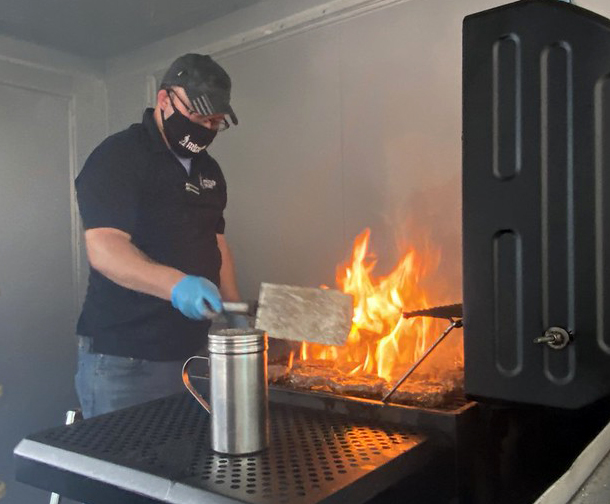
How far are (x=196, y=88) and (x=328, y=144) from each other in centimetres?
57

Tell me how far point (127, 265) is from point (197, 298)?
300 millimetres

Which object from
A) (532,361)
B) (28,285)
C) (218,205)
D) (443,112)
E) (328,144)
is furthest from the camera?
(28,285)

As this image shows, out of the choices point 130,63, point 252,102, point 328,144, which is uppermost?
point 130,63

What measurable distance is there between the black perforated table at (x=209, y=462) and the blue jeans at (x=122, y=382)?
525 millimetres

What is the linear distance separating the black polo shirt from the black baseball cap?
172 millimetres

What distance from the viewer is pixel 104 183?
65.7 inches

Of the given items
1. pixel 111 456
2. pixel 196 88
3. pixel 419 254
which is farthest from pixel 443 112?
pixel 111 456

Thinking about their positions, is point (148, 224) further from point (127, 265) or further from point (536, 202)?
point (536, 202)

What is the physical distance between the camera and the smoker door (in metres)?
0.81

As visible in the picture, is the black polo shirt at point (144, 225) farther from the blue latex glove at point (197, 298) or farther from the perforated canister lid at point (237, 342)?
the perforated canister lid at point (237, 342)

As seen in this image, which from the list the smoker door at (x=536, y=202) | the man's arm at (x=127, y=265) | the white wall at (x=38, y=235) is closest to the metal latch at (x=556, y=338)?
the smoker door at (x=536, y=202)

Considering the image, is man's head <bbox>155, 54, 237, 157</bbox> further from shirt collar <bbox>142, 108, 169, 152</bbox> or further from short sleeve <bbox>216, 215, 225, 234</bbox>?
short sleeve <bbox>216, 215, 225, 234</bbox>

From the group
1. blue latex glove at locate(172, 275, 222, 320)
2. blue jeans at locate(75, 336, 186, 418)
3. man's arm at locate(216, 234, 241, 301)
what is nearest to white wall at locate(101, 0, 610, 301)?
man's arm at locate(216, 234, 241, 301)

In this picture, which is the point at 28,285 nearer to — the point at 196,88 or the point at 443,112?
the point at 196,88
